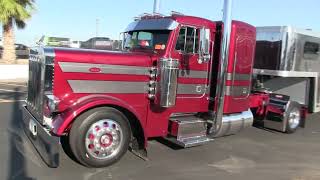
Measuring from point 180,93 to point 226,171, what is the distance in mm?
1628

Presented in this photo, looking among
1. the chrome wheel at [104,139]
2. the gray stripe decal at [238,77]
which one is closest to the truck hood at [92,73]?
the chrome wheel at [104,139]

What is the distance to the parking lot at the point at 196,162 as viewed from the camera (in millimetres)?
6415

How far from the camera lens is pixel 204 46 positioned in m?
7.78

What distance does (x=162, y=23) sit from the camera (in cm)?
767

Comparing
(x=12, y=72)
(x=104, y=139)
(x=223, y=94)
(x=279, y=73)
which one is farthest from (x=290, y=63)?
(x=12, y=72)

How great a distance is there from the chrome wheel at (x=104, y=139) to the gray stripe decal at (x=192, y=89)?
1.49 metres

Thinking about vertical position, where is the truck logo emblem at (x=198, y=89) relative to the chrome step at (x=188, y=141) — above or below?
above

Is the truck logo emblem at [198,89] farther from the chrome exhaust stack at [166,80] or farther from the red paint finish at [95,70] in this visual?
the red paint finish at [95,70]

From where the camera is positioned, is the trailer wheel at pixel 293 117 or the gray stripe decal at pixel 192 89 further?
the trailer wheel at pixel 293 117

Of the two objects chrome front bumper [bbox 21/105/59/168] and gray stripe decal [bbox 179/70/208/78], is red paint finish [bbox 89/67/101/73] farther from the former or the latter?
gray stripe decal [bbox 179/70/208/78]

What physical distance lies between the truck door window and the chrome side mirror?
0.09m

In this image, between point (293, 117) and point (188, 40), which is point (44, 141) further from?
point (293, 117)

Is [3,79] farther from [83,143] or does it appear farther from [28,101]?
[83,143]

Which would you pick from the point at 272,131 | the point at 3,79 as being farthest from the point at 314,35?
the point at 3,79
